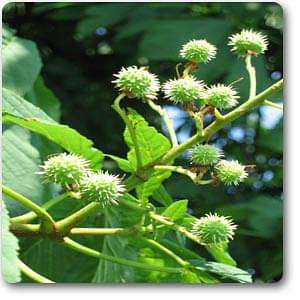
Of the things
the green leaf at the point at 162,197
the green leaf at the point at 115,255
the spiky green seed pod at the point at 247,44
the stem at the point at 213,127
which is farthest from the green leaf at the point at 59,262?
the spiky green seed pod at the point at 247,44

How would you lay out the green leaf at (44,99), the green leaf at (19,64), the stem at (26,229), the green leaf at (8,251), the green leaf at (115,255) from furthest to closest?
1. the green leaf at (44,99)
2. the green leaf at (19,64)
3. the green leaf at (115,255)
4. the stem at (26,229)
5. the green leaf at (8,251)

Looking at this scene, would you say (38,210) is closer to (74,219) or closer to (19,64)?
(74,219)

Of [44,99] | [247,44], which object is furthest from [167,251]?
[44,99]

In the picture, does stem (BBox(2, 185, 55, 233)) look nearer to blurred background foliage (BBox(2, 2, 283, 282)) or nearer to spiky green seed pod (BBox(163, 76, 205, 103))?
spiky green seed pod (BBox(163, 76, 205, 103))

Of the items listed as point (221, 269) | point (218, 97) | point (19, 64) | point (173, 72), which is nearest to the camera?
point (218, 97)

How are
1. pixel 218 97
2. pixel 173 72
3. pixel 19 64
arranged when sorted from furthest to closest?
pixel 173 72, pixel 19 64, pixel 218 97

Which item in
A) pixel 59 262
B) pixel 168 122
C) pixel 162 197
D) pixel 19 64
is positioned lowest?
pixel 59 262

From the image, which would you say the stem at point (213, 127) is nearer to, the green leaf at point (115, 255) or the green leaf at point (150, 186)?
the green leaf at point (150, 186)
